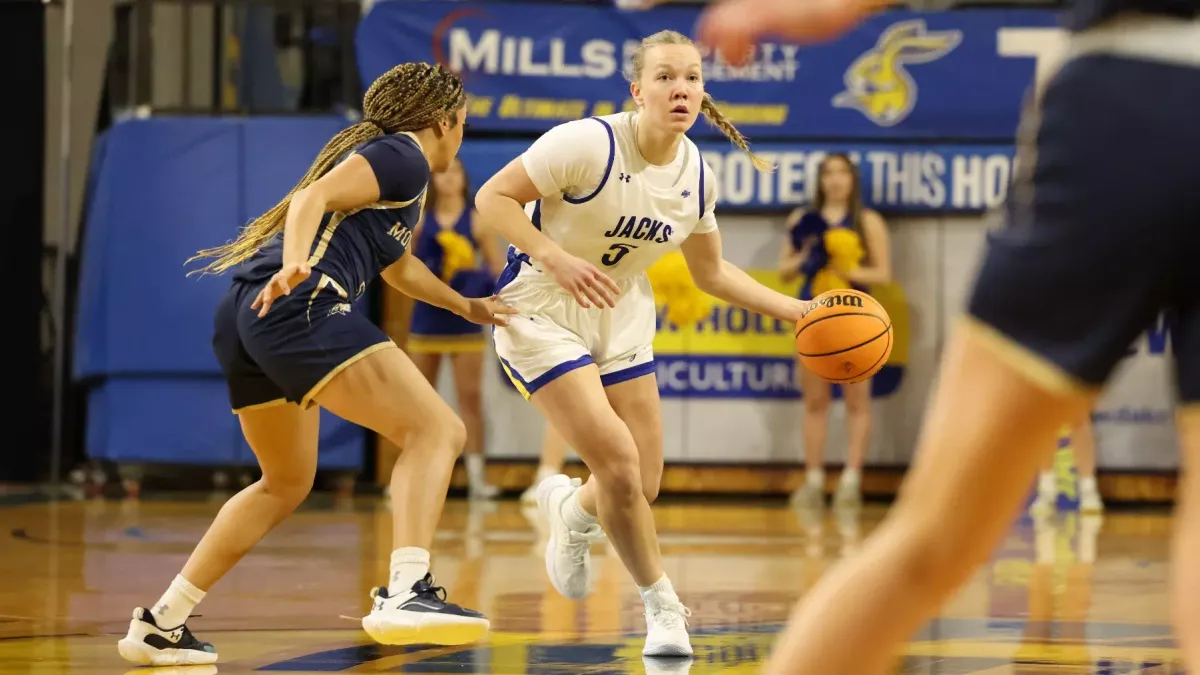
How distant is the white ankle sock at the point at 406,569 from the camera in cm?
417

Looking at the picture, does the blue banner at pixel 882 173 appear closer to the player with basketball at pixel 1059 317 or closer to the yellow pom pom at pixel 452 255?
the yellow pom pom at pixel 452 255

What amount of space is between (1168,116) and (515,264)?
313cm

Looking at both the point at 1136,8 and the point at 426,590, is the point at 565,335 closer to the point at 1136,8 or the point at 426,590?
the point at 426,590

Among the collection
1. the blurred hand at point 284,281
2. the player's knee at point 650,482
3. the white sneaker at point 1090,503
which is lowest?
the white sneaker at point 1090,503

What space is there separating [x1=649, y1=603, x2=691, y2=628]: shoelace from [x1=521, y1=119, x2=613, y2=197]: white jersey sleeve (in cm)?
126

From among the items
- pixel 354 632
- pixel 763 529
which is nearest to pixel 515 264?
pixel 354 632

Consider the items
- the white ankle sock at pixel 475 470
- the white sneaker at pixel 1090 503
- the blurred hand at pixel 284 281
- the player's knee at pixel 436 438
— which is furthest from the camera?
the white ankle sock at pixel 475 470

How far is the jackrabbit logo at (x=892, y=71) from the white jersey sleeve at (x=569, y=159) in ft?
20.4

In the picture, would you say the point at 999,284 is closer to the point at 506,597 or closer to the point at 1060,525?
the point at 506,597

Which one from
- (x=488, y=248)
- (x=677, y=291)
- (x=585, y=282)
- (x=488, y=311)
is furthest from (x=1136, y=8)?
(x=488, y=248)

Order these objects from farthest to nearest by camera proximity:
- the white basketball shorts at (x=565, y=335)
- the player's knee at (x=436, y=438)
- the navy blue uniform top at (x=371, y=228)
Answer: the white basketball shorts at (x=565, y=335) → the navy blue uniform top at (x=371, y=228) → the player's knee at (x=436, y=438)

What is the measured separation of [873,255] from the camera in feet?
33.4

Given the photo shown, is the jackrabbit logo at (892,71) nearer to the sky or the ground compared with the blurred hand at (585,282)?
nearer to the sky

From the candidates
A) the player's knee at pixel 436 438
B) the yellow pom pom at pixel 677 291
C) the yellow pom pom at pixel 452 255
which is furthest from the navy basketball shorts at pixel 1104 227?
the yellow pom pom at pixel 452 255
